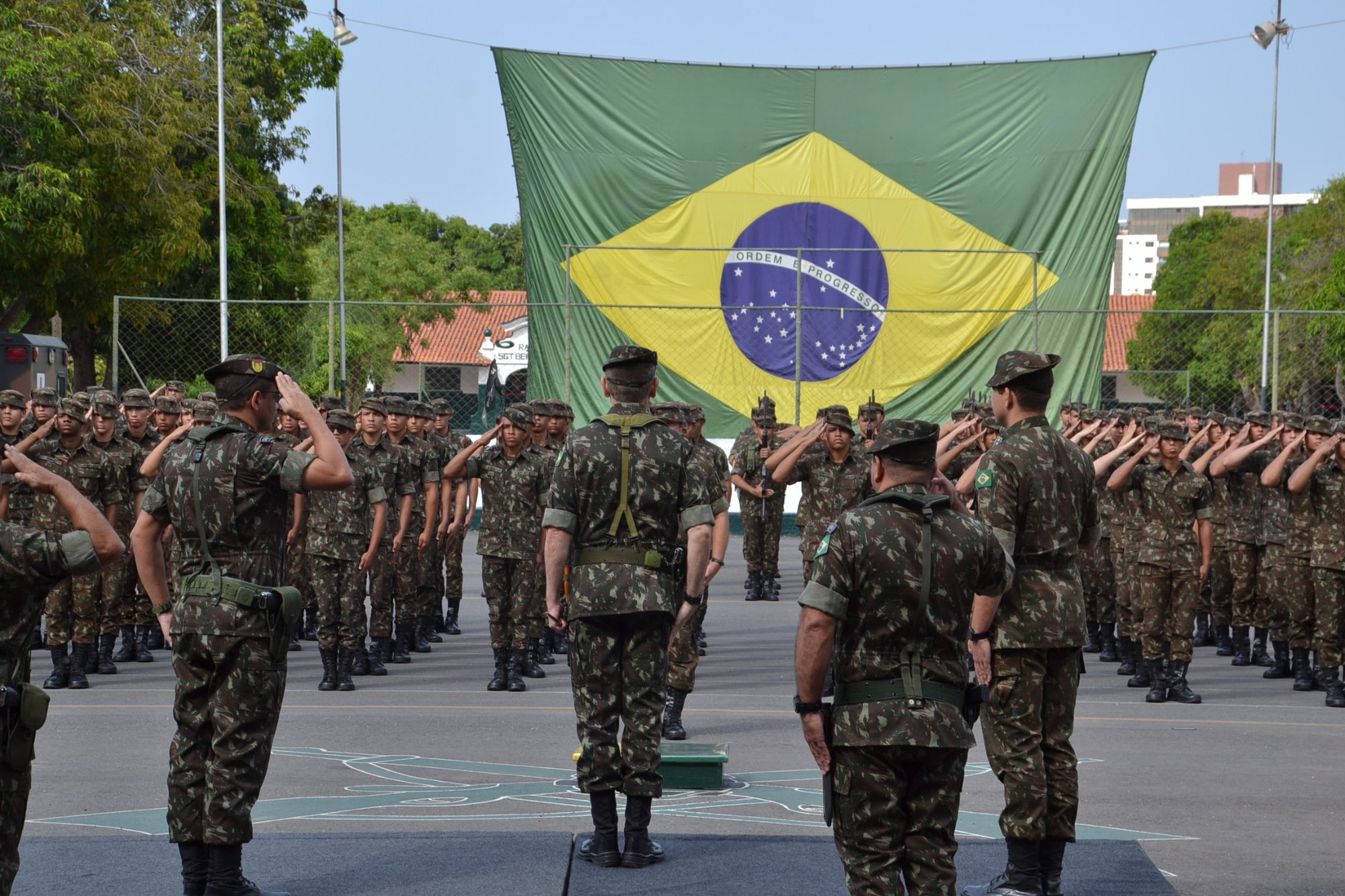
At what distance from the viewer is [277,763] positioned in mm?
8680

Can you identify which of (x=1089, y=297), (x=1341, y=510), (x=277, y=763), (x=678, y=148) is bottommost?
(x=277, y=763)

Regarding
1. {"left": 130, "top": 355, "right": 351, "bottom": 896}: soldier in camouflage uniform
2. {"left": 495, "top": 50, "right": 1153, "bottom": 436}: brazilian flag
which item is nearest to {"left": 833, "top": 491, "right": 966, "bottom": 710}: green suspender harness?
{"left": 130, "top": 355, "right": 351, "bottom": 896}: soldier in camouflage uniform

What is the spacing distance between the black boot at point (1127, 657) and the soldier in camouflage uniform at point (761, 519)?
→ 5532 mm

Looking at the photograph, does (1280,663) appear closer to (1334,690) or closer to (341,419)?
(1334,690)

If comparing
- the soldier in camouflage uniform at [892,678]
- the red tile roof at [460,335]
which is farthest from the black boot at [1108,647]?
the red tile roof at [460,335]

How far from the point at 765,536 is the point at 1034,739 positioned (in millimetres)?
11721

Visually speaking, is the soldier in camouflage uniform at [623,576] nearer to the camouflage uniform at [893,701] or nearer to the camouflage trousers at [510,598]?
the camouflage uniform at [893,701]

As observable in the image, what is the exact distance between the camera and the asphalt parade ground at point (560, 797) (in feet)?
20.8

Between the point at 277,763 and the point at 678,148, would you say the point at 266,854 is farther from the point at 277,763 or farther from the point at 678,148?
the point at 678,148

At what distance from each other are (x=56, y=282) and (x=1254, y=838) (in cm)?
2392

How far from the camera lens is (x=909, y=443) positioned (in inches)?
194

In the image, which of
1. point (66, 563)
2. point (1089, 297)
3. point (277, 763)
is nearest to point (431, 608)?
point (277, 763)

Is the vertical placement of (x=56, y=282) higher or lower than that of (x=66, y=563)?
higher

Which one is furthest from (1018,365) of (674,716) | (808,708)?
(674,716)
